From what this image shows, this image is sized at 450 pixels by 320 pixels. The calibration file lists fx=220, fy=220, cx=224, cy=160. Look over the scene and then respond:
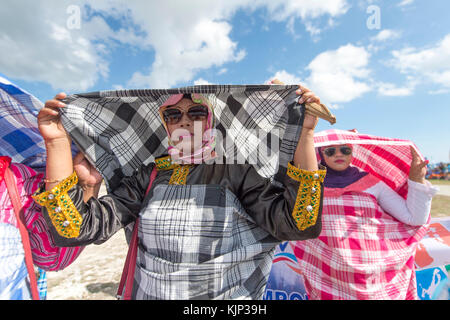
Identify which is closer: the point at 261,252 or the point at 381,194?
the point at 261,252

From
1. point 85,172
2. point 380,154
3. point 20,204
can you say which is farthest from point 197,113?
point 380,154

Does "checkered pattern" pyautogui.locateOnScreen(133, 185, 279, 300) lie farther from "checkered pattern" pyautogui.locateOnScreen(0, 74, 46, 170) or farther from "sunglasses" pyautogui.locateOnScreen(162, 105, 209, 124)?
"checkered pattern" pyautogui.locateOnScreen(0, 74, 46, 170)

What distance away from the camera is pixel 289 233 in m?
1.30

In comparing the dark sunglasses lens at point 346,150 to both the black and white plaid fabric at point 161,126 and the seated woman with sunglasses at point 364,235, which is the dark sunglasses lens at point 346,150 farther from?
the black and white plaid fabric at point 161,126

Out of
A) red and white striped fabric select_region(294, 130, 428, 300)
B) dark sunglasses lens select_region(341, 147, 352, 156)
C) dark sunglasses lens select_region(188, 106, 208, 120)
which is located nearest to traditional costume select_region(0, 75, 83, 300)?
dark sunglasses lens select_region(188, 106, 208, 120)

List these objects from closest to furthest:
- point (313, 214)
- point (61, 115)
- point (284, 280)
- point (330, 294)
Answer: point (313, 214), point (61, 115), point (330, 294), point (284, 280)

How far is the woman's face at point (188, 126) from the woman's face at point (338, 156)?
1.43 meters

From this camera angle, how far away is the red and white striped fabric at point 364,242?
1.99 metres

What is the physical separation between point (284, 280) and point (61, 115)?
2802mm

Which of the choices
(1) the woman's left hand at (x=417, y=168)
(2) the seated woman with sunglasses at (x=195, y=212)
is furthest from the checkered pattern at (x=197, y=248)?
(1) the woman's left hand at (x=417, y=168)

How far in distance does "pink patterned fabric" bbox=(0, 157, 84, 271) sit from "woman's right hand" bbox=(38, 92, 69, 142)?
0.42 meters

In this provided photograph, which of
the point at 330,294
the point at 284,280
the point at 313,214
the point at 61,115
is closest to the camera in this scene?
the point at 313,214
